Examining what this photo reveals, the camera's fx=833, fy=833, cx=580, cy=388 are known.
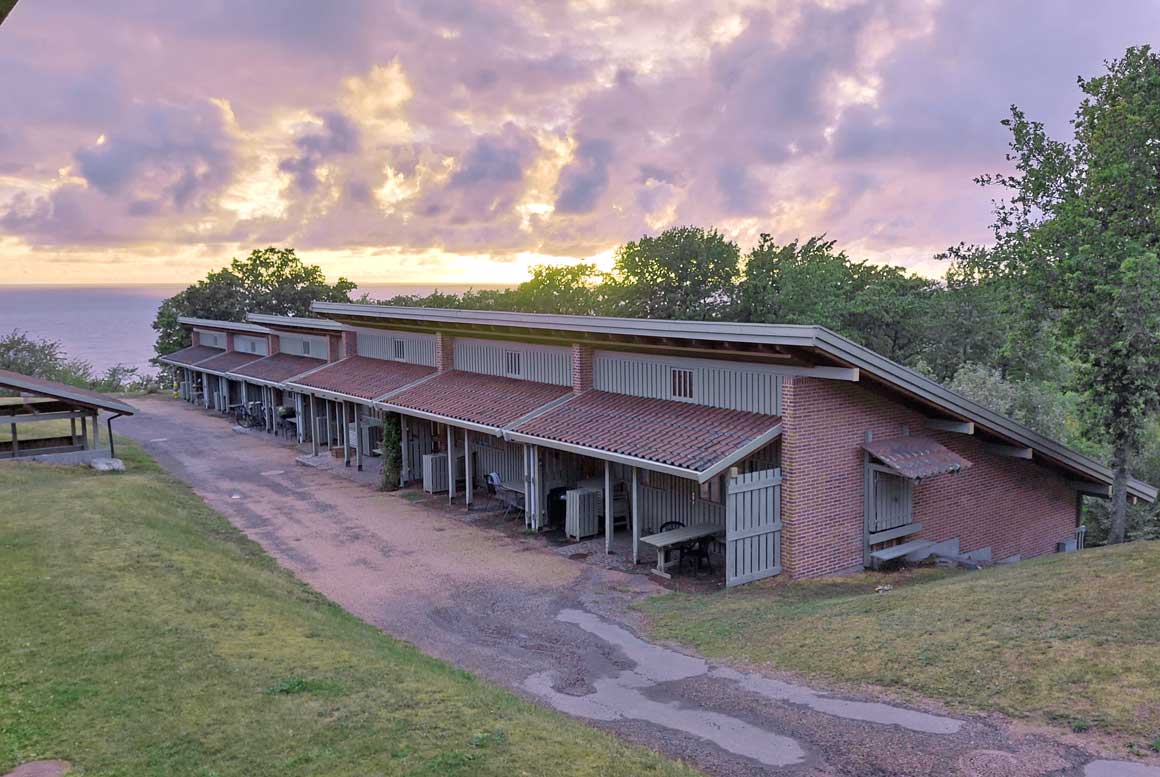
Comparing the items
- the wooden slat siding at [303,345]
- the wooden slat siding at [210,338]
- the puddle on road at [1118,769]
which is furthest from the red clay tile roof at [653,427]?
the wooden slat siding at [210,338]

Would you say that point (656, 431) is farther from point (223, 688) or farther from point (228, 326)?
point (228, 326)

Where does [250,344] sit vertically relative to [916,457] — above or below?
above

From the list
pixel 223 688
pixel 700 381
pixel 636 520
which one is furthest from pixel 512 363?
pixel 223 688

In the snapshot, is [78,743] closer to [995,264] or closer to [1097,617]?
[1097,617]

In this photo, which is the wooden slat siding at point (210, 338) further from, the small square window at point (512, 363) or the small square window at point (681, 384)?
the small square window at point (681, 384)

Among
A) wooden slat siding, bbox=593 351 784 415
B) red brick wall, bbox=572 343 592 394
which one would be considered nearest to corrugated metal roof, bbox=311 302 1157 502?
red brick wall, bbox=572 343 592 394

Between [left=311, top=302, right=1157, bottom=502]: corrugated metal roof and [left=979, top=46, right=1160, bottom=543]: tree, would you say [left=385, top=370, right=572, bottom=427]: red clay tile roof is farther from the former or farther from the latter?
[left=979, top=46, right=1160, bottom=543]: tree
